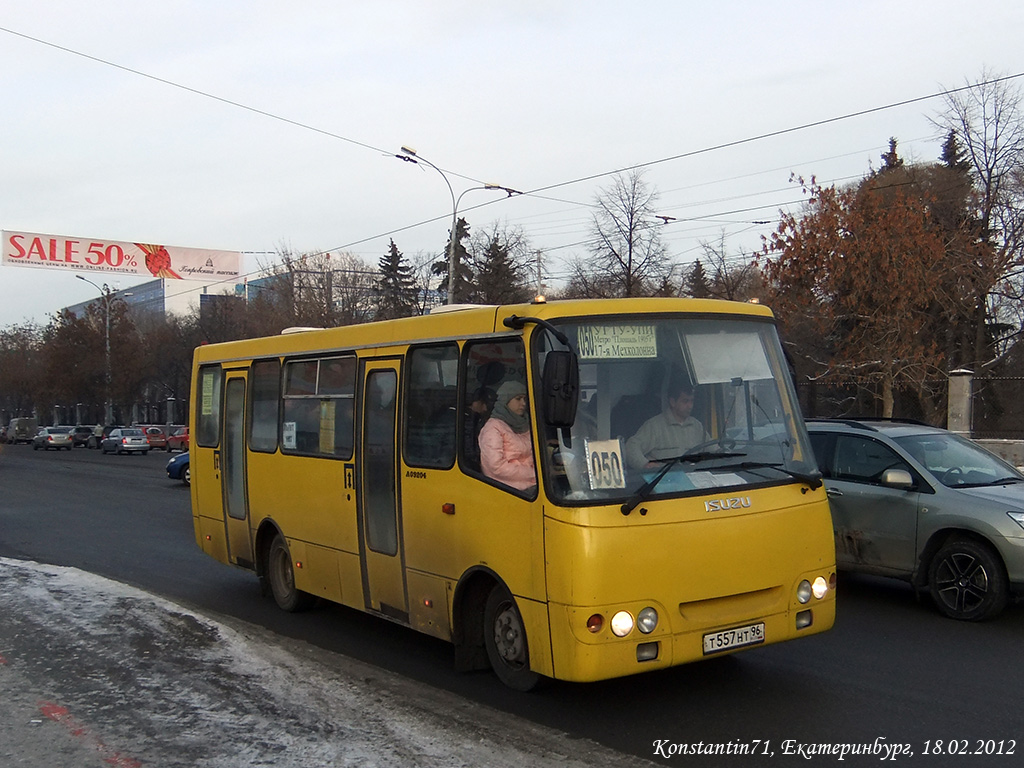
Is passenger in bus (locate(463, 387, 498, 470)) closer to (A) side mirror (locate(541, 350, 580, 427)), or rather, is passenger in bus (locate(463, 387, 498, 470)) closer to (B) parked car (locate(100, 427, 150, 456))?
(A) side mirror (locate(541, 350, 580, 427))

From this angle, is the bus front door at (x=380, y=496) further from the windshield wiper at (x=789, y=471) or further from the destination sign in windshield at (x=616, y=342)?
the windshield wiper at (x=789, y=471)

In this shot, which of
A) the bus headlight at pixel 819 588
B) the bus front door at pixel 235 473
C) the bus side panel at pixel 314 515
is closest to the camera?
the bus headlight at pixel 819 588

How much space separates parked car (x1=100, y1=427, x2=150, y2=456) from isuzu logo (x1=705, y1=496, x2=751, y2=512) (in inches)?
2018

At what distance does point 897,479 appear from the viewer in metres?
8.47

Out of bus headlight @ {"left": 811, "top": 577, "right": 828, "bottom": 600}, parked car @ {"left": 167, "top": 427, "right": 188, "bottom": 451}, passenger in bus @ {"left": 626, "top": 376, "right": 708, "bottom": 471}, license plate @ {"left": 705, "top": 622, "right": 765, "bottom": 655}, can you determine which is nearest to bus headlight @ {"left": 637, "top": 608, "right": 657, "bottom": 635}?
license plate @ {"left": 705, "top": 622, "right": 765, "bottom": 655}

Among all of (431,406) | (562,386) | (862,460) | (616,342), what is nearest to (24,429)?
(862,460)

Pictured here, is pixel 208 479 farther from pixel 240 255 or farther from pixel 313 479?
pixel 240 255

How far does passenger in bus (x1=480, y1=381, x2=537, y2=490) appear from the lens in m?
5.80

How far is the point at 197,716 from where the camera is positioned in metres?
5.88

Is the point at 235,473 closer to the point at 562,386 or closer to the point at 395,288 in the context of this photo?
the point at 562,386

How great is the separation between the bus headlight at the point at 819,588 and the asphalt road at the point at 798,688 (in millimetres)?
640

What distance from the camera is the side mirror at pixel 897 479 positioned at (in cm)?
845

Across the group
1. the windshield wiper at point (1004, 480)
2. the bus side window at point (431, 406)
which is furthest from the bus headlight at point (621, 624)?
the windshield wiper at point (1004, 480)

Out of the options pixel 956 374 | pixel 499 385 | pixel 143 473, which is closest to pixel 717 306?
pixel 499 385
